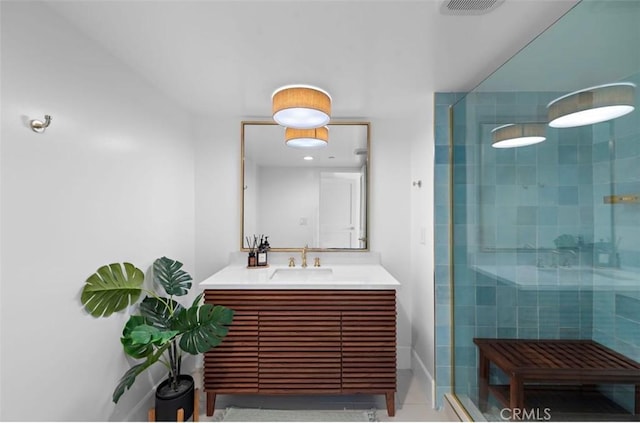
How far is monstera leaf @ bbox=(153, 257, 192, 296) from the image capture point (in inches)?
73.9

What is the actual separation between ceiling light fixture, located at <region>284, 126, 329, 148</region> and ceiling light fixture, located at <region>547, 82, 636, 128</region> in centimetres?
156

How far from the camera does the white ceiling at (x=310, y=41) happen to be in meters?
1.20

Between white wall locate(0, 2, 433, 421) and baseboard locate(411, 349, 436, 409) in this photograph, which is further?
baseboard locate(411, 349, 436, 409)

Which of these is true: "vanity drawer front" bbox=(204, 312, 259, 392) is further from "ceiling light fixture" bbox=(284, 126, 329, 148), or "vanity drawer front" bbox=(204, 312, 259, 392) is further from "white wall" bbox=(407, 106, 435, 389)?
"ceiling light fixture" bbox=(284, 126, 329, 148)

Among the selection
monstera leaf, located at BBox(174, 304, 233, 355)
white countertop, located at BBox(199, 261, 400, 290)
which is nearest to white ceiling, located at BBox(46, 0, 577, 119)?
white countertop, located at BBox(199, 261, 400, 290)

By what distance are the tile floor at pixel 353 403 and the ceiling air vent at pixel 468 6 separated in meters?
2.20

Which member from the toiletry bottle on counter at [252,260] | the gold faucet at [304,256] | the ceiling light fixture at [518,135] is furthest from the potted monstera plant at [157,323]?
the ceiling light fixture at [518,135]

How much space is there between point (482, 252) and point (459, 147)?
71 cm

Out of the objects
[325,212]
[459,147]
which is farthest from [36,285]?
[459,147]

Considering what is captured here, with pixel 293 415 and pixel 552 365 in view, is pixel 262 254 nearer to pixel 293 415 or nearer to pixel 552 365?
pixel 293 415

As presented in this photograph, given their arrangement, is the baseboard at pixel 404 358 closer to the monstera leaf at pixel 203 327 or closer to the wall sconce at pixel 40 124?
the monstera leaf at pixel 203 327

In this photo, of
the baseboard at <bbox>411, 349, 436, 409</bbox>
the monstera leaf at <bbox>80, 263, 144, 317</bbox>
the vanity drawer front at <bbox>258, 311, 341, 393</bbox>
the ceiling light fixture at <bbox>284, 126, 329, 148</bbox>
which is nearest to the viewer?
the monstera leaf at <bbox>80, 263, 144, 317</bbox>

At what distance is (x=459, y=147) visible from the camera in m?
1.97

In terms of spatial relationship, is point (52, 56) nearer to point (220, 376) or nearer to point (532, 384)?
point (220, 376)
